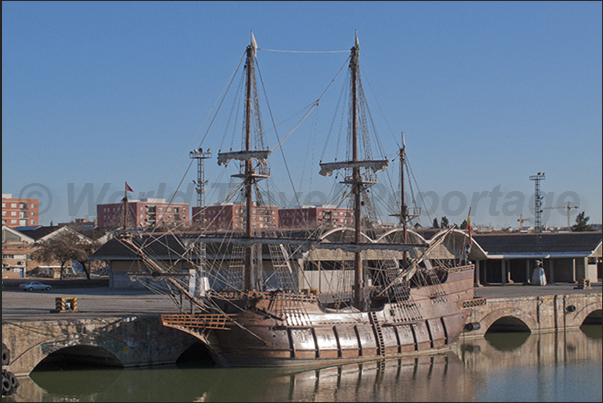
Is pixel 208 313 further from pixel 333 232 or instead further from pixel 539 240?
pixel 539 240

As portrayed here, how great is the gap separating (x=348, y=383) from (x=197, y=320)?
767 cm

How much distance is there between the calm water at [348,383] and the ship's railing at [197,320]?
7.19 feet

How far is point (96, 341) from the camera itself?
3278cm

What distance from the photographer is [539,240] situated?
243ft

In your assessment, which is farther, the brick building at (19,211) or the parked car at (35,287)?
the brick building at (19,211)

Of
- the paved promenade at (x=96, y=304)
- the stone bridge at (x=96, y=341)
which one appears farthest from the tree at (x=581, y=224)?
the stone bridge at (x=96, y=341)

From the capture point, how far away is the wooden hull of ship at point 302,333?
113ft

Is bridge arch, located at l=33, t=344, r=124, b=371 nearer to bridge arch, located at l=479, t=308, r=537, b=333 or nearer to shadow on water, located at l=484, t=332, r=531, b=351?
shadow on water, located at l=484, t=332, r=531, b=351

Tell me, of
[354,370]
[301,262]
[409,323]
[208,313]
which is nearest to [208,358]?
[208,313]

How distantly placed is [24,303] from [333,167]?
2128 centimetres

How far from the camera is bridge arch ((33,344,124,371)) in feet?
112

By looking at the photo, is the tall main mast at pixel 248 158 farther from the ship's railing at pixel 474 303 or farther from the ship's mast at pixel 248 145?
the ship's railing at pixel 474 303

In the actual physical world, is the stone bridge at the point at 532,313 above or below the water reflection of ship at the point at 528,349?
above

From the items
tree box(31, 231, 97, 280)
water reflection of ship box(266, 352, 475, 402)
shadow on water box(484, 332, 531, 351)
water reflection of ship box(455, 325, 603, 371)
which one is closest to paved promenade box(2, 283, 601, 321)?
shadow on water box(484, 332, 531, 351)
